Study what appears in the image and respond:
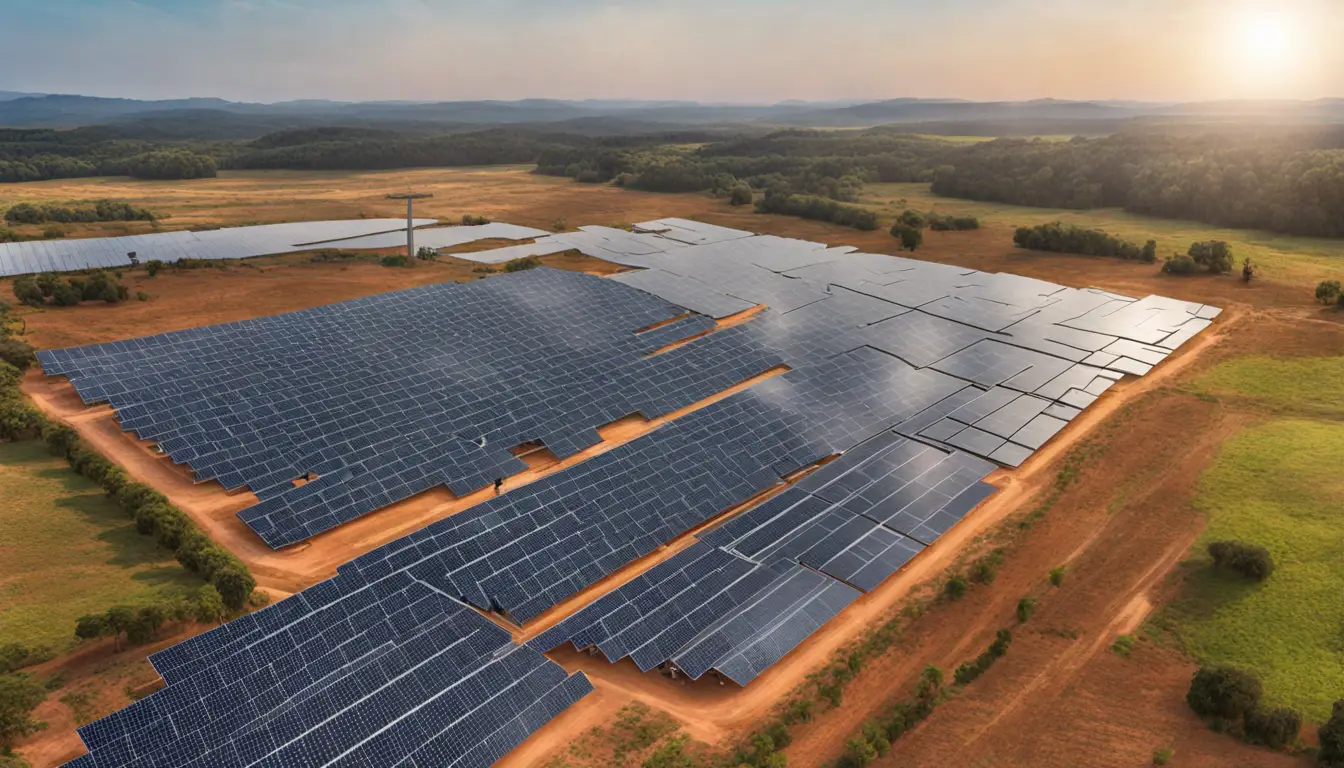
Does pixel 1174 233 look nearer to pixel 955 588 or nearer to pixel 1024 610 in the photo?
pixel 1024 610

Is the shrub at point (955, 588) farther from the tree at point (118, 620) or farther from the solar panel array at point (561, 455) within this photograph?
the tree at point (118, 620)

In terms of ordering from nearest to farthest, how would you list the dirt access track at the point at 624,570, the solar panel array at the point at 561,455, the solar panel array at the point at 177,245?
1. the solar panel array at the point at 561,455
2. the dirt access track at the point at 624,570
3. the solar panel array at the point at 177,245

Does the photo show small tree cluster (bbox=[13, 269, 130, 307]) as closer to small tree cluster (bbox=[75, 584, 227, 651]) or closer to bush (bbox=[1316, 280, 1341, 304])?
small tree cluster (bbox=[75, 584, 227, 651])

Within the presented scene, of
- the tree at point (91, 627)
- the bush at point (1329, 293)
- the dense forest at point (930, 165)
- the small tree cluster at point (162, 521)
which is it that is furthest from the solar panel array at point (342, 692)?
the dense forest at point (930, 165)

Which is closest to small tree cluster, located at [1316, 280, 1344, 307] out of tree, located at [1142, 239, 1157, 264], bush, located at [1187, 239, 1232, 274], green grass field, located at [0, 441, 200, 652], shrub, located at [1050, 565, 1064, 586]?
bush, located at [1187, 239, 1232, 274]

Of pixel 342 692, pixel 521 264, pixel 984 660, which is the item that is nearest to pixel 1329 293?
pixel 984 660

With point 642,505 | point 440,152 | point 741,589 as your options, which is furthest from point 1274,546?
point 440,152
